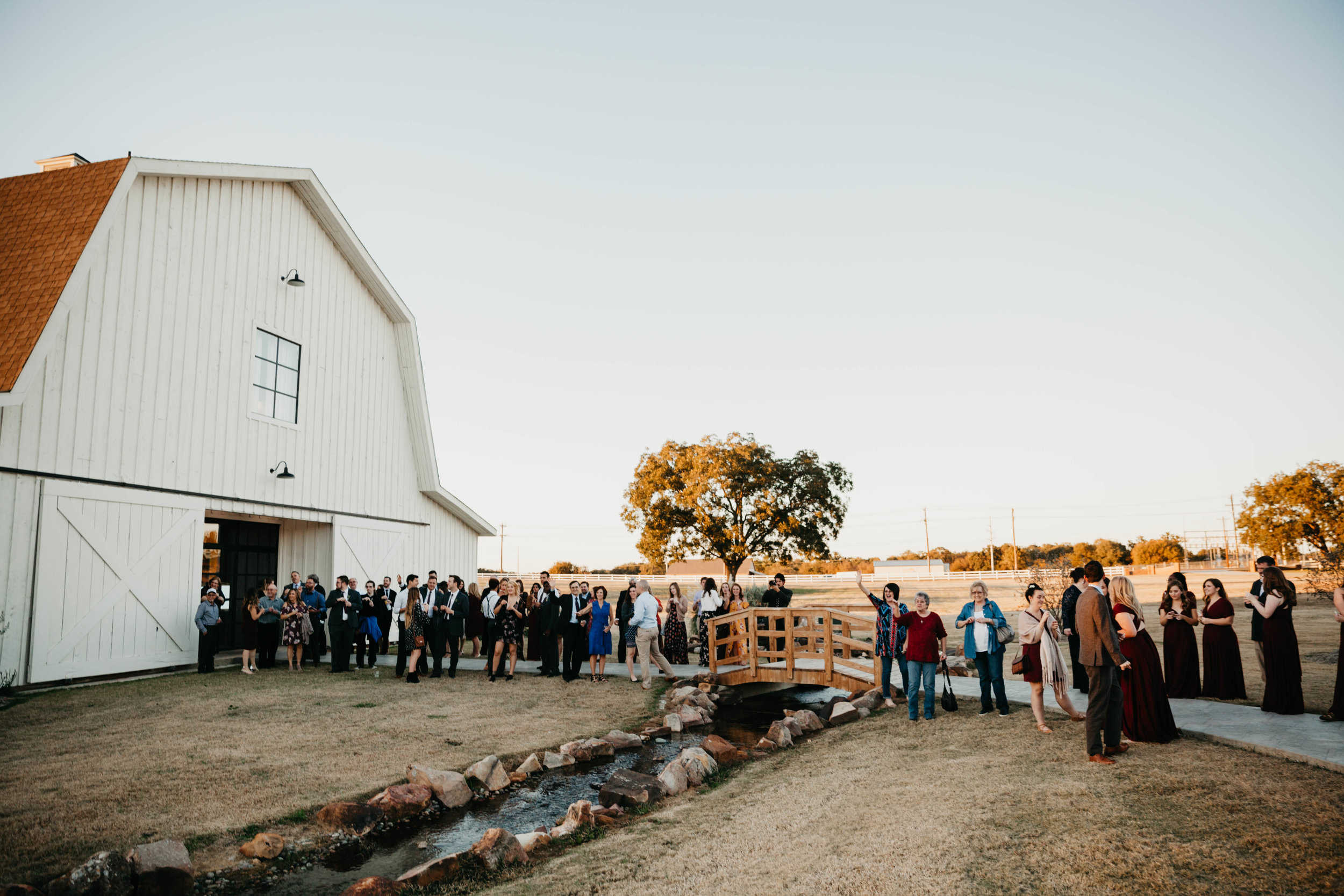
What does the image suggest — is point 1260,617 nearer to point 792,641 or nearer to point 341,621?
point 792,641

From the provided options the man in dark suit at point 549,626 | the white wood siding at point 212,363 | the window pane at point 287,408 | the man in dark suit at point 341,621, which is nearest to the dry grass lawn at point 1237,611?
the man in dark suit at point 549,626

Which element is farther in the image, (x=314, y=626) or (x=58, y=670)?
(x=314, y=626)

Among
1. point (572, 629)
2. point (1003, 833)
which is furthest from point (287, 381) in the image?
point (1003, 833)

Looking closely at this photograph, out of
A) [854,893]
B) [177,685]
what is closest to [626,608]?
[177,685]

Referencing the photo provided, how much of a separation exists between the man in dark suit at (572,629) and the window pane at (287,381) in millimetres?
7590

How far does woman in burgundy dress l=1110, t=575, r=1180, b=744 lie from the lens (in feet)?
23.3

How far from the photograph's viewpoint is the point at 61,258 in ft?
36.5

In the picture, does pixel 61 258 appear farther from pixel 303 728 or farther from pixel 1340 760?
pixel 1340 760

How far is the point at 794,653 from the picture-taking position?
43.0 ft

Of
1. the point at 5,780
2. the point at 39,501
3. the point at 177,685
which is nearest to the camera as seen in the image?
the point at 5,780

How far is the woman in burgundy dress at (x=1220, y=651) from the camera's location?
8930 millimetres

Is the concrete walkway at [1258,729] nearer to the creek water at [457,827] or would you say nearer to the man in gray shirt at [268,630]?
the creek water at [457,827]

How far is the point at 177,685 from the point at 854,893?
1136cm

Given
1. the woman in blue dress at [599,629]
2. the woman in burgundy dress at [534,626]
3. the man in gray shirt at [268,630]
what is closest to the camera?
the woman in blue dress at [599,629]
